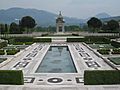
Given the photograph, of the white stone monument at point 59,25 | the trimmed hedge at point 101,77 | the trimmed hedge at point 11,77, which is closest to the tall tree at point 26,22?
the white stone monument at point 59,25

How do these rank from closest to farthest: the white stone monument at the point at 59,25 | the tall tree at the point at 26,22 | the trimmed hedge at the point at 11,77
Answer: the trimmed hedge at the point at 11,77, the white stone monument at the point at 59,25, the tall tree at the point at 26,22

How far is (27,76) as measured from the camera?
12125mm

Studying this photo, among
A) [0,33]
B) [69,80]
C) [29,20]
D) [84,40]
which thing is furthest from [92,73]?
[29,20]

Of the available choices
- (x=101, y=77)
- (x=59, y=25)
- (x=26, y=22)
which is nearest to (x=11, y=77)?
(x=101, y=77)

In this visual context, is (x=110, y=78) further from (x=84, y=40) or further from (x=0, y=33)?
(x=0, y=33)

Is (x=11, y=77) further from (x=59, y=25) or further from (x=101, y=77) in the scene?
(x=59, y=25)

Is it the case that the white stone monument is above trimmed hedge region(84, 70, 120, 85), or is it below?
above

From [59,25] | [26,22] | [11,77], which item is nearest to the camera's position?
[11,77]

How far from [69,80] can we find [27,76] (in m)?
2.17

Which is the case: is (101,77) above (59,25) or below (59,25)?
below

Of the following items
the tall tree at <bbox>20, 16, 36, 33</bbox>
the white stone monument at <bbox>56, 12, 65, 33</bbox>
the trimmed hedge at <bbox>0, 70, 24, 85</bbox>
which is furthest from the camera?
the tall tree at <bbox>20, 16, 36, 33</bbox>

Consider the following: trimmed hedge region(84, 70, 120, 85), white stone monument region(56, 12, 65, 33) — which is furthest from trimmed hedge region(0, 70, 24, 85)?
white stone monument region(56, 12, 65, 33)

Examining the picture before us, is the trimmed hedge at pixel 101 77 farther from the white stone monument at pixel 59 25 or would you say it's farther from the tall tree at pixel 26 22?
the tall tree at pixel 26 22

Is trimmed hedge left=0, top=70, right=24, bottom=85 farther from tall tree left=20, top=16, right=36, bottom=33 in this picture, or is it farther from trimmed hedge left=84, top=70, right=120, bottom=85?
tall tree left=20, top=16, right=36, bottom=33
